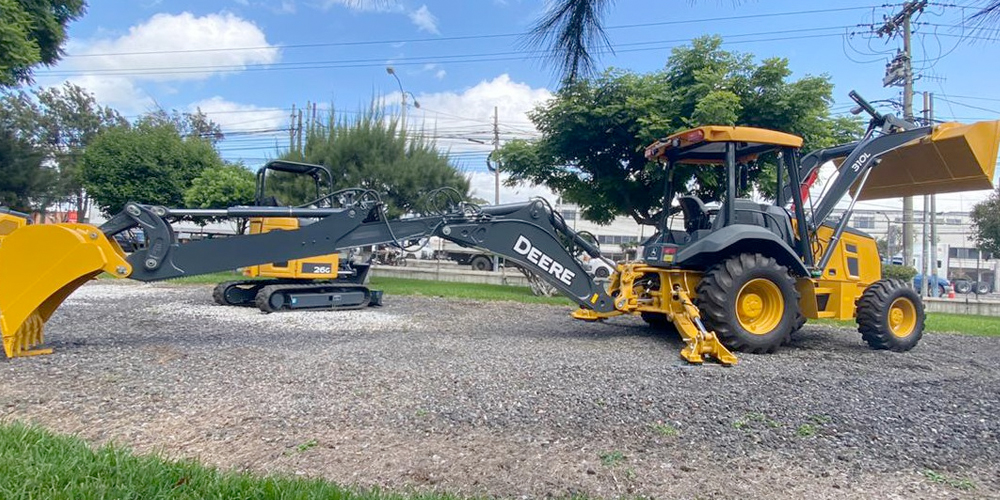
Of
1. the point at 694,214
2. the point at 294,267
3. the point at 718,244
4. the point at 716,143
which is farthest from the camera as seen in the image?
the point at 294,267

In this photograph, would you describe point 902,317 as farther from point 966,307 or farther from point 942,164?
point 966,307

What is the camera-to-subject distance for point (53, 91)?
39656 millimetres

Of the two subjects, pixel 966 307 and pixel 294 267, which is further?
pixel 966 307

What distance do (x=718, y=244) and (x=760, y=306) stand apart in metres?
1.03

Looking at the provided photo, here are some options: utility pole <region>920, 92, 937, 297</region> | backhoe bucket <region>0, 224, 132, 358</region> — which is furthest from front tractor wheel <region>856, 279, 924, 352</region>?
utility pole <region>920, 92, 937, 297</region>

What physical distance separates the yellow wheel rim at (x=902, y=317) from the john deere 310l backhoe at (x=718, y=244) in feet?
0.05

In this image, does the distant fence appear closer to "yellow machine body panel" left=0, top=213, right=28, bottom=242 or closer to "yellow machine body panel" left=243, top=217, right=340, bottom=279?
"yellow machine body panel" left=243, top=217, right=340, bottom=279

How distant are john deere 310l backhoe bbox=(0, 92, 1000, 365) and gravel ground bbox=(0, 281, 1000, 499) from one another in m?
0.54

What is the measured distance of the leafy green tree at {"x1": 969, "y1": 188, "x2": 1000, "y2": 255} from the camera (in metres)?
29.5

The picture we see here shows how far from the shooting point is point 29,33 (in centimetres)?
1502

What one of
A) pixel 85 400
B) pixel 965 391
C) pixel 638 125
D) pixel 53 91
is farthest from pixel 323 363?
pixel 53 91

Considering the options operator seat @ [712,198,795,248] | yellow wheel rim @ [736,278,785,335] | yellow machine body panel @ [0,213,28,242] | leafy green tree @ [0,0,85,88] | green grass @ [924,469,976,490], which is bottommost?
green grass @ [924,469,976,490]

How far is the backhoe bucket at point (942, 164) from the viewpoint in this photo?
24.2 ft

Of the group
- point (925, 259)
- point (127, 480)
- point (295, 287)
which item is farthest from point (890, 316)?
point (925, 259)
